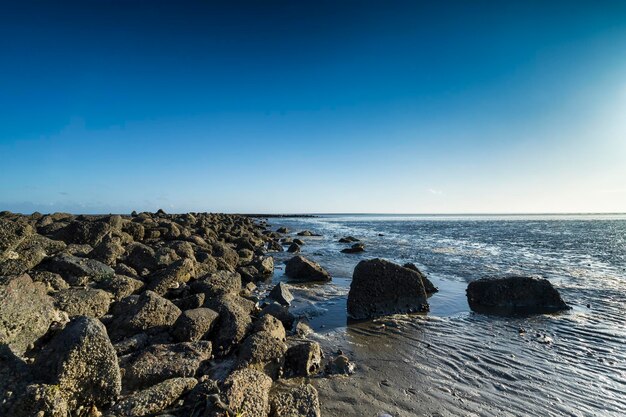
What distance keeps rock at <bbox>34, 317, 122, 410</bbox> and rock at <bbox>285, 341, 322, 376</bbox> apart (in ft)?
7.47

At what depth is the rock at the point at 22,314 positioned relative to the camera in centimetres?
419

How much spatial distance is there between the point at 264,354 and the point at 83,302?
3.43 m

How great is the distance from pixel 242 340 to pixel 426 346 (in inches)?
136

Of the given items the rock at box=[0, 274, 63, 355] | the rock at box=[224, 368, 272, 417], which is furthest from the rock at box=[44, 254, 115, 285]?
the rock at box=[224, 368, 272, 417]

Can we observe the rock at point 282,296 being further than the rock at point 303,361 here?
Yes

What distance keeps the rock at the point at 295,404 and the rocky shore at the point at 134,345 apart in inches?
0.5

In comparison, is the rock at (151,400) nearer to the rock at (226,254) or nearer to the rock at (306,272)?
the rock at (306,272)

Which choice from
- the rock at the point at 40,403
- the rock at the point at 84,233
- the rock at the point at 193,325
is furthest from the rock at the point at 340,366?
the rock at the point at 84,233

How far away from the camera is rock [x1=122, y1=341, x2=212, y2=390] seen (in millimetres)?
4062

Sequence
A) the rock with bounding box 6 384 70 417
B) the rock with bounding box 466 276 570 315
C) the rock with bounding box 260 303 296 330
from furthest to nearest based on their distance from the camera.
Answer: the rock with bounding box 466 276 570 315 < the rock with bounding box 260 303 296 330 < the rock with bounding box 6 384 70 417

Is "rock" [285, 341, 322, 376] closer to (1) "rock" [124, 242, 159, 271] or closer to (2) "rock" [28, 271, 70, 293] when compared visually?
(2) "rock" [28, 271, 70, 293]

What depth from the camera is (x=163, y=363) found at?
428 cm

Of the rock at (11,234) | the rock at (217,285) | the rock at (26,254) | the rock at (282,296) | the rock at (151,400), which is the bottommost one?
the rock at (282,296)

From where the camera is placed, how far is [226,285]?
26.5 feet
